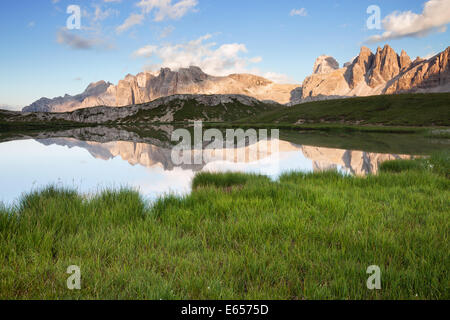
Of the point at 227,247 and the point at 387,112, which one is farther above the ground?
the point at 387,112

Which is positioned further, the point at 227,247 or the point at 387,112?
the point at 387,112

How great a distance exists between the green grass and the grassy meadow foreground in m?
102

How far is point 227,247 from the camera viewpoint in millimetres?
5488

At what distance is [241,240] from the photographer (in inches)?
232

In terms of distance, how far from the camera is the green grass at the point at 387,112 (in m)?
92.7

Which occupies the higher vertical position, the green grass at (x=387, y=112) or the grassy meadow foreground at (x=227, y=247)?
the green grass at (x=387, y=112)

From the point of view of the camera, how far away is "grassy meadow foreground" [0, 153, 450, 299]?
4.00 meters

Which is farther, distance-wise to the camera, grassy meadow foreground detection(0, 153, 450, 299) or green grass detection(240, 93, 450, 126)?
green grass detection(240, 93, 450, 126)

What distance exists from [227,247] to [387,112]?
130 metres

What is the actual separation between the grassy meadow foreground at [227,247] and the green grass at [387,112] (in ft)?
335

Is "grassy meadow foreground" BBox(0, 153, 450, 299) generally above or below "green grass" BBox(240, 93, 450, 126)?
below

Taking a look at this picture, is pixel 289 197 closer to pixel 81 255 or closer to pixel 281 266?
pixel 281 266
